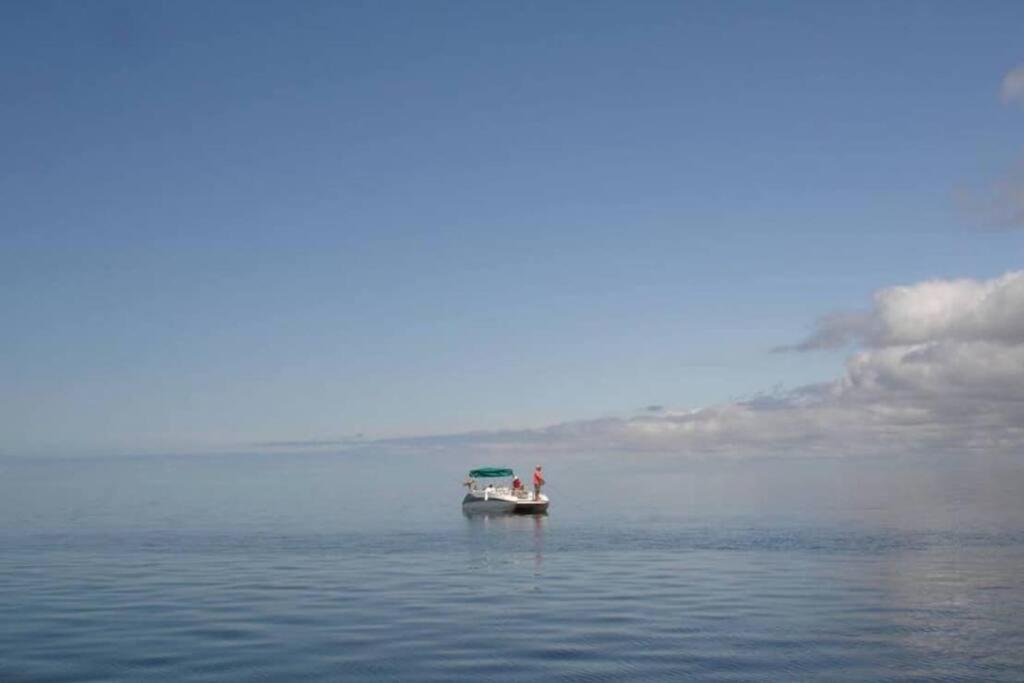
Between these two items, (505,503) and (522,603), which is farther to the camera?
(505,503)

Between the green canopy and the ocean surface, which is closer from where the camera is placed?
the ocean surface

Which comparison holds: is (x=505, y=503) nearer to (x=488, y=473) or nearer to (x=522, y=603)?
(x=488, y=473)

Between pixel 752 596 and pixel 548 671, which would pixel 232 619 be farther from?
pixel 752 596

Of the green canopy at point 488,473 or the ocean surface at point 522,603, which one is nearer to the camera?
the ocean surface at point 522,603

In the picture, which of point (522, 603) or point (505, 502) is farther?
point (505, 502)

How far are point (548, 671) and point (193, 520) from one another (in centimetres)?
9249

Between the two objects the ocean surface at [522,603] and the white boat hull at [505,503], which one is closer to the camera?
the ocean surface at [522,603]

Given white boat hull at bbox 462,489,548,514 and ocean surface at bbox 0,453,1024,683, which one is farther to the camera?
white boat hull at bbox 462,489,548,514

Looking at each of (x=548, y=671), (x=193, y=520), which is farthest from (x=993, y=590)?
(x=193, y=520)

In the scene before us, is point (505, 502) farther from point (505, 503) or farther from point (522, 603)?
point (522, 603)

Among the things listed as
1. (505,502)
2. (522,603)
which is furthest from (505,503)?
(522,603)

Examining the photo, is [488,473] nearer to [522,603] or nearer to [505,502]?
[505,502]

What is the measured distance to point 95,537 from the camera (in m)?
91.1

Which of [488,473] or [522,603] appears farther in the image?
[488,473]
